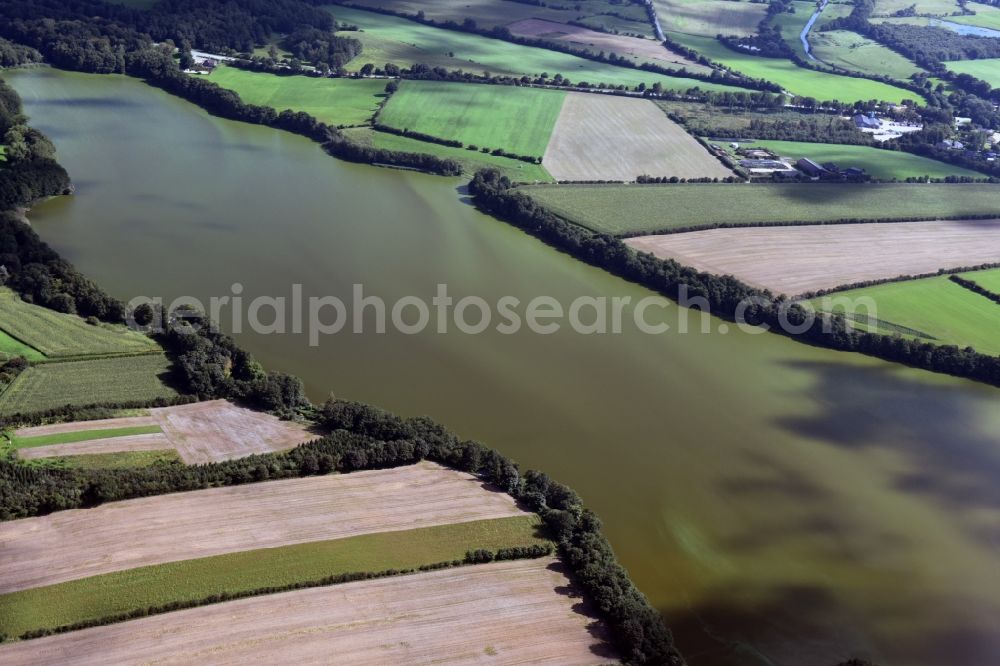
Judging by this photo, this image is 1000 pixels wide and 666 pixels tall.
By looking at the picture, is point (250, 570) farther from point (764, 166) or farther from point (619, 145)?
point (764, 166)

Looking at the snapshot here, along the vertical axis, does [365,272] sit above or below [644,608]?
above

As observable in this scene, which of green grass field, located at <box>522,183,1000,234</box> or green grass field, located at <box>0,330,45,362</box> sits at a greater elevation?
green grass field, located at <box>522,183,1000,234</box>

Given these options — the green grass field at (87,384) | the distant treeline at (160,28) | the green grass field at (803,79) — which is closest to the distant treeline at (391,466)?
the green grass field at (87,384)

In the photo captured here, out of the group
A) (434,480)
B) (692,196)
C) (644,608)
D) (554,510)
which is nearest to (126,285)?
(434,480)

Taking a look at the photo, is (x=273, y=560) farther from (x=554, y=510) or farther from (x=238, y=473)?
(x=554, y=510)

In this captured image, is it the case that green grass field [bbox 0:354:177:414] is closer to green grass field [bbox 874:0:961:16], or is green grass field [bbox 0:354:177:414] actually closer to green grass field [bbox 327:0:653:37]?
green grass field [bbox 327:0:653:37]

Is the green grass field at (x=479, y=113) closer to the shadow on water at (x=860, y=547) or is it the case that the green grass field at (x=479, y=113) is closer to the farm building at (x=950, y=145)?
the farm building at (x=950, y=145)

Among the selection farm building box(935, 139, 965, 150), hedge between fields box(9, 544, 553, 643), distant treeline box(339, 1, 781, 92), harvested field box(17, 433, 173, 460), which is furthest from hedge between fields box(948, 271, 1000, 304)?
harvested field box(17, 433, 173, 460)
